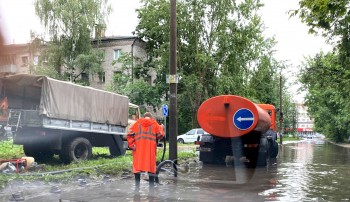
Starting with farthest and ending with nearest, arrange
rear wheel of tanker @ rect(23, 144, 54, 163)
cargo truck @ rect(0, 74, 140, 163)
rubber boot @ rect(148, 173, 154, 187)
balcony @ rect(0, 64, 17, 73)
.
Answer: rear wheel of tanker @ rect(23, 144, 54, 163) < cargo truck @ rect(0, 74, 140, 163) < rubber boot @ rect(148, 173, 154, 187) < balcony @ rect(0, 64, 17, 73)

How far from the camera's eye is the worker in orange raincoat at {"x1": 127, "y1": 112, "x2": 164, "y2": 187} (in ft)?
27.9

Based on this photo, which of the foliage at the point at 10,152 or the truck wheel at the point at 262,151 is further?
the truck wheel at the point at 262,151

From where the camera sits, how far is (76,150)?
42.7 ft

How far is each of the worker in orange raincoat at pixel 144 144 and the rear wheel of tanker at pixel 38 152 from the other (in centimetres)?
513

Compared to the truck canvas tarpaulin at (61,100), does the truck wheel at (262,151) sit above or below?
below

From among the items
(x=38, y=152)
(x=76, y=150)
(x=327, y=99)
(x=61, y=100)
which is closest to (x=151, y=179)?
Answer: (x=61, y=100)

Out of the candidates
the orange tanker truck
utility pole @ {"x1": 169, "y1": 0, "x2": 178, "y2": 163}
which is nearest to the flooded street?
utility pole @ {"x1": 169, "y1": 0, "x2": 178, "y2": 163}

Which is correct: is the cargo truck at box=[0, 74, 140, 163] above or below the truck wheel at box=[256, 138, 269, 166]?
above

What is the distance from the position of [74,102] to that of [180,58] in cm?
2254

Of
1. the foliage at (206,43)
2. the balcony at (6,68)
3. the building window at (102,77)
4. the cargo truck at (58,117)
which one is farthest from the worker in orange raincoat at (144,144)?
the building window at (102,77)

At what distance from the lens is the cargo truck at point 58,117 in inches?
453

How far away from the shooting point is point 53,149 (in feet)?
40.9

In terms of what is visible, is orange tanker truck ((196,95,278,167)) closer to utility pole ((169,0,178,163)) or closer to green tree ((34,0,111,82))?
utility pole ((169,0,178,163))

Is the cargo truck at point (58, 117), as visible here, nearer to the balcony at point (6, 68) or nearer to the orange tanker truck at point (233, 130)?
the orange tanker truck at point (233, 130)
